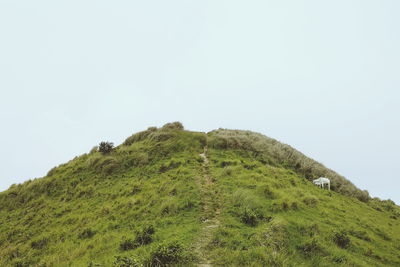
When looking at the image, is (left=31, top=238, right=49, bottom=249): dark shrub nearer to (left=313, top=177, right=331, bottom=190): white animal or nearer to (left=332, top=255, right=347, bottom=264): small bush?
(left=332, top=255, right=347, bottom=264): small bush

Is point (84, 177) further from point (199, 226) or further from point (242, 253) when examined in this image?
point (242, 253)

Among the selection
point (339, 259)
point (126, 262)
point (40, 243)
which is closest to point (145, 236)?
point (126, 262)

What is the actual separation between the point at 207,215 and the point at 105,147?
2187cm

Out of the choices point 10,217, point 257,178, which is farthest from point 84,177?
point 257,178

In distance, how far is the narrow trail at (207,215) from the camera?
9828 mm

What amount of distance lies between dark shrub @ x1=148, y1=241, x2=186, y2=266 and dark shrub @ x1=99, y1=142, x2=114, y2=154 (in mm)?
24077

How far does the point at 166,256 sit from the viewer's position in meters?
9.22

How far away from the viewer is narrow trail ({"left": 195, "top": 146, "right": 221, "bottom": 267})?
32.2 feet

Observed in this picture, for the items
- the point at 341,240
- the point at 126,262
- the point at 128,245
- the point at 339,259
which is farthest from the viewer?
the point at 341,240

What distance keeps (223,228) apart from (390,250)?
9.53 metres

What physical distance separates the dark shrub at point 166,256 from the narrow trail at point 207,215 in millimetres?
730

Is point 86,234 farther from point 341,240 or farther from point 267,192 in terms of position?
point 341,240

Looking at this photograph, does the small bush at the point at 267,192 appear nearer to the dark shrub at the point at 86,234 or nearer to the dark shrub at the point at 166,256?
the dark shrub at the point at 166,256

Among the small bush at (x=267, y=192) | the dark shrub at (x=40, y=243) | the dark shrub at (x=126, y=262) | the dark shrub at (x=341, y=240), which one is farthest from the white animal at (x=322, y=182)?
the dark shrub at (x=40, y=243)
